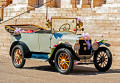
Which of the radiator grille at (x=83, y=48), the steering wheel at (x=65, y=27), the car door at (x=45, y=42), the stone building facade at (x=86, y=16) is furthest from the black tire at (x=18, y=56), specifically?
the stone building facade at (x=86, y=16)

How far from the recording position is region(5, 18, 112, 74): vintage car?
10123 mm

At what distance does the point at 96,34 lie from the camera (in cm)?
1533

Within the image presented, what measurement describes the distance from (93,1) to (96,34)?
1340cm

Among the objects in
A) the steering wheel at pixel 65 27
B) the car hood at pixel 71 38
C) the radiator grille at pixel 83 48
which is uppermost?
the steering wheel at pixel 65 27

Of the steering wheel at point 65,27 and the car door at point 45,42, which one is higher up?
the steering wheel at point 65,27

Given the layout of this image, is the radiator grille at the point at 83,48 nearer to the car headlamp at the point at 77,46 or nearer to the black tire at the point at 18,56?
the car headlamp at the point at 77,46

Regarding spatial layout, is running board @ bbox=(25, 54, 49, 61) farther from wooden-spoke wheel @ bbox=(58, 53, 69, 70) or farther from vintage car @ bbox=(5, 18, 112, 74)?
wooden-spoke wheel @ bbox=(58, 53, 69, 70)

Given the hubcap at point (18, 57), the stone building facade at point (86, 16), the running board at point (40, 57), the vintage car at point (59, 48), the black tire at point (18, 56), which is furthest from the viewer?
the stone building facade at point (86, 16)

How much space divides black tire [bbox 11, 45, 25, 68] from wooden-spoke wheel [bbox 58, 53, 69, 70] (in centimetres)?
168

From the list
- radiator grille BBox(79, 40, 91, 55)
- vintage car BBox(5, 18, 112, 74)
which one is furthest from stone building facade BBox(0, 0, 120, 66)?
radiator grille BBox(79, 40, 91, 55)

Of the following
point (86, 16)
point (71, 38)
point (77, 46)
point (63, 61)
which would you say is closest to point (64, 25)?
point (71, 38)

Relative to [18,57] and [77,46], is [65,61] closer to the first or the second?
[77,46]

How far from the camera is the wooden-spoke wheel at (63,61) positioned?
10047mm

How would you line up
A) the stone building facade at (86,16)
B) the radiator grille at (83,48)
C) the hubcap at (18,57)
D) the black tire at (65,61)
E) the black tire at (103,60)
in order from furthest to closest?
the stone building facade at (86,16) → the hubcap at (18,57) → the black tire at (103,60) → the radiator grille at (83,48) → the black tire at (65,61)
